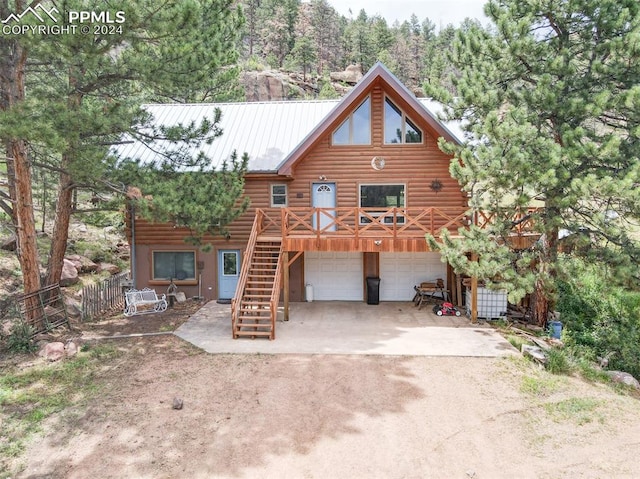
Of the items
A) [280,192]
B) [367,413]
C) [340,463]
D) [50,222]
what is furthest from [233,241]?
[50,222]

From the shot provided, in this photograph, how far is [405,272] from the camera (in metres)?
15.8

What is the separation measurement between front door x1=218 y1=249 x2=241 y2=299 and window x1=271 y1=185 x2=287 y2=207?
2383 millimetres

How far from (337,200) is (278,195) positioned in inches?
87.6

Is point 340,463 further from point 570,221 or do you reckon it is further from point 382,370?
point 570,221

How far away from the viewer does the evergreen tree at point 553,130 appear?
9.65 meters

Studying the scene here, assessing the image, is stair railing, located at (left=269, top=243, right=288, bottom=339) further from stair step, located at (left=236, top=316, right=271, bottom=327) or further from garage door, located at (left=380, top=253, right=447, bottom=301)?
garage door, located at (left=380, top=253, right=447, bottom=301)

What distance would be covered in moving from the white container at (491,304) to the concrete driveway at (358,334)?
0.58 m

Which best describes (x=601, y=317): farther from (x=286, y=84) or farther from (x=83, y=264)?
(x=286, y=84)

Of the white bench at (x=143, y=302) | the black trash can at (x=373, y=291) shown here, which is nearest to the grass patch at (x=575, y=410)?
the black trash can at (x=373, y=291)

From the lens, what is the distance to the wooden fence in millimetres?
13320

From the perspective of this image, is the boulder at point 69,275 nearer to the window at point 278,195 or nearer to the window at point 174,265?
the window at point 174,265

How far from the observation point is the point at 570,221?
10977 mm

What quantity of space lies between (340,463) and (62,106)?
9.60 m

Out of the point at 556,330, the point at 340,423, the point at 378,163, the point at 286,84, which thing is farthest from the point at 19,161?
the point at 286,84
